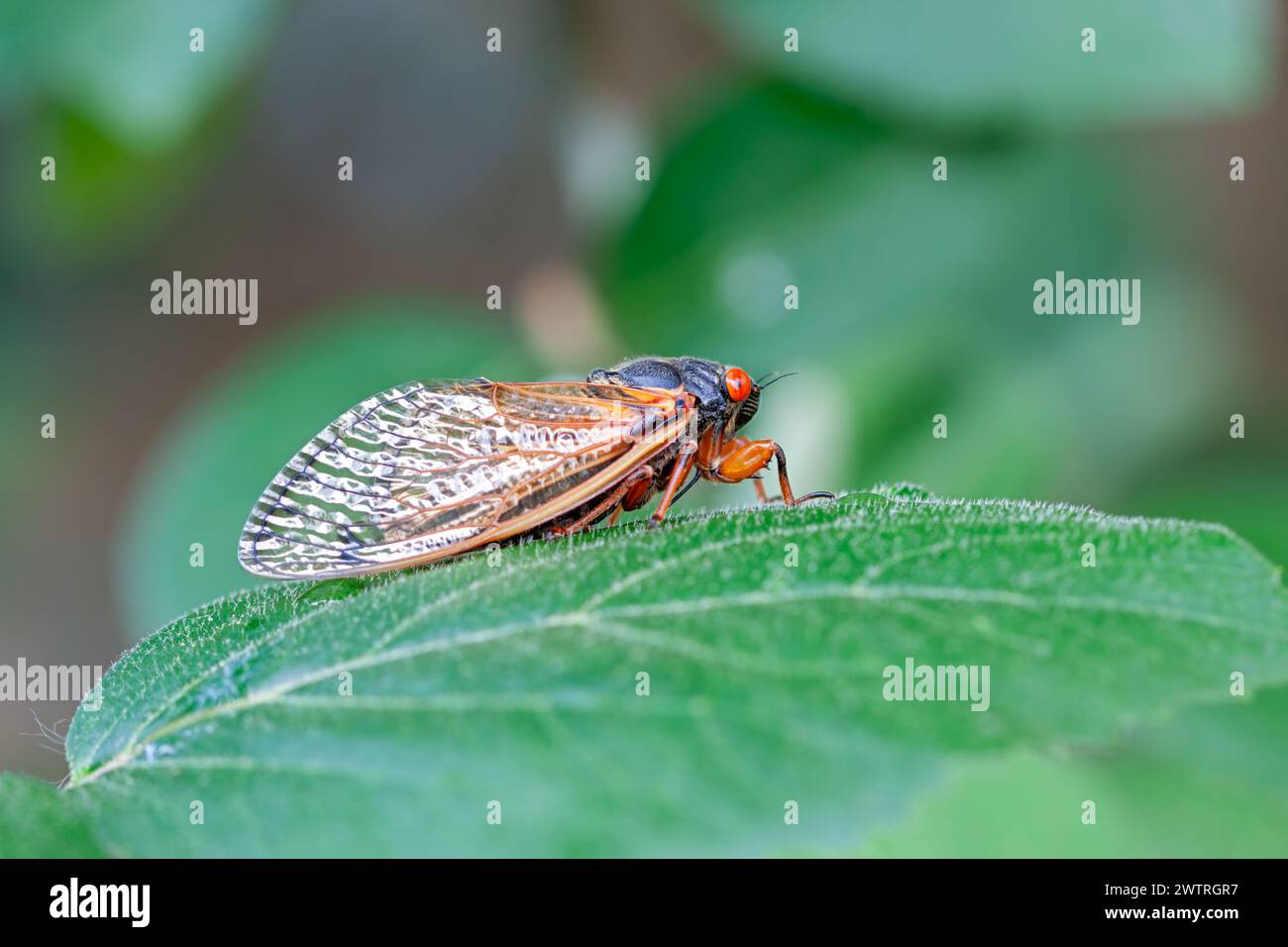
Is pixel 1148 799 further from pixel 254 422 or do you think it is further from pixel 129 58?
pixel 129 58

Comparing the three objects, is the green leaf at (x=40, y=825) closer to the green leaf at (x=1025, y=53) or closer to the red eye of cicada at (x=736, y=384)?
the red eye of cicada at (x=736, y=384)

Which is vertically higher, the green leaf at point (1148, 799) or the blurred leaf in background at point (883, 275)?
the blurred leaf in background at point (883, 275)

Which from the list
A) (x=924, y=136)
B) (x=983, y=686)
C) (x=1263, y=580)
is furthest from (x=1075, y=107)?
(x=983, y=686)

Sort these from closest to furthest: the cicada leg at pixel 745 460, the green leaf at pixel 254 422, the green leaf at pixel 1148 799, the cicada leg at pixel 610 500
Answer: the green leaf at pixel 1148 799 < the cicada leg at pixel 610 500 < the cicada leg at pixel 745 460 < the green leaf at pixel 254 422

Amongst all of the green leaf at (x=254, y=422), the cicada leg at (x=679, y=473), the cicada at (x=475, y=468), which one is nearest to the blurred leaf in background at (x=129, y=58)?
the green leaf at (x=254, y=422)

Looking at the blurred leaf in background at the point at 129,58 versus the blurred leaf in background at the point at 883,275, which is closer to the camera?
the blurred leaf in background at the point at 129,58

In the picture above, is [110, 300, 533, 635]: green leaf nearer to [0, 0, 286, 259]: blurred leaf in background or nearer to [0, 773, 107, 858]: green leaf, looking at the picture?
[0, 0, 286, 259]: blurred leaf in background

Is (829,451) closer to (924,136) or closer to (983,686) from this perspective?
(924,136)

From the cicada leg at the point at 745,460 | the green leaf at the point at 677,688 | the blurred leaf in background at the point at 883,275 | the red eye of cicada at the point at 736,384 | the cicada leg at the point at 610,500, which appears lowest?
the green leaf at the point at 677,688

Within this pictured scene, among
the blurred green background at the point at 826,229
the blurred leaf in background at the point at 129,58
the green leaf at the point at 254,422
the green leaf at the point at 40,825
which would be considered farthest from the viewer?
the green leaf at the point at 254,422
